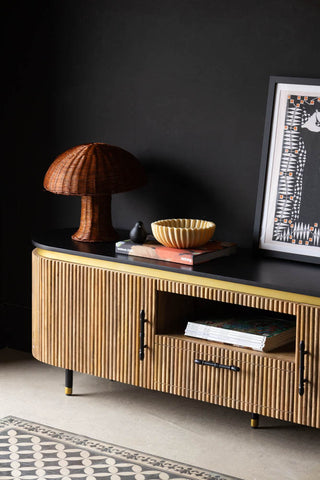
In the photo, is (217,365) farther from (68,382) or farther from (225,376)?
(68,382)

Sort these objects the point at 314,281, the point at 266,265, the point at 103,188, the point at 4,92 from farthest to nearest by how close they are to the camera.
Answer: the point at 4,92 → the point at 103,188 → the point at 266,265 → the point at 314,281

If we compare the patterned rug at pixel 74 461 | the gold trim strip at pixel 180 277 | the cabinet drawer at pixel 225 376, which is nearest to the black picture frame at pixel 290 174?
the gold trim strip at pixel 180 277

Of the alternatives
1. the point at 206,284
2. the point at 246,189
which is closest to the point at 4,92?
the point at 246,189

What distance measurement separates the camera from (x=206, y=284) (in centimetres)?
272

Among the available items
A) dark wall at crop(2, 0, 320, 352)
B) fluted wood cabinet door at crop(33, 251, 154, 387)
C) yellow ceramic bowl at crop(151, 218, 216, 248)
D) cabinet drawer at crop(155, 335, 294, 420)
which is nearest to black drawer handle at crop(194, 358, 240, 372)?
cabinet drawer at crop(155, 335, 294, 420)

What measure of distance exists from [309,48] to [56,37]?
3.94 feet

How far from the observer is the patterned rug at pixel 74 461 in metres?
2.56

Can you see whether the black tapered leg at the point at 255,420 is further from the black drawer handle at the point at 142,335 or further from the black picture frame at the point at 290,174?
the black picture frame at the point at 290,174

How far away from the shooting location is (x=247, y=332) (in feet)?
9.05

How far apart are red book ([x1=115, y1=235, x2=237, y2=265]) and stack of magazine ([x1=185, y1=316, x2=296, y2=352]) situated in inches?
9.7

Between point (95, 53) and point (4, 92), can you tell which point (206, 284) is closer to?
point (95, 53)

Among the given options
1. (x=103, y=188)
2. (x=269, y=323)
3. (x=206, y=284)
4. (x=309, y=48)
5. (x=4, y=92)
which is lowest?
(x=269, y=323)

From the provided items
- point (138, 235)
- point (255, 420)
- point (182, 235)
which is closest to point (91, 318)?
point (138, 235)

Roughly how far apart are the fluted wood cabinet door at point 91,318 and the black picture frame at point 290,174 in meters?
0.55
